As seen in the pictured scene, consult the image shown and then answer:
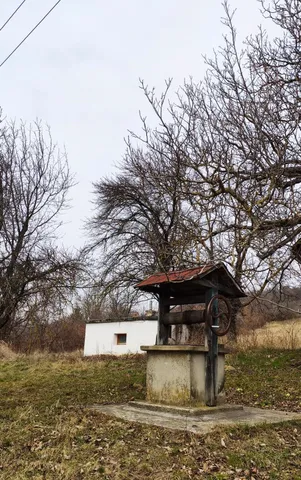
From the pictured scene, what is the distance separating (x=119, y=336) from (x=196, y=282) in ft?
54.2

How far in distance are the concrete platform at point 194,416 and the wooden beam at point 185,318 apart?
4.55 feet

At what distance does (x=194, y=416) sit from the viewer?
6.24 meters

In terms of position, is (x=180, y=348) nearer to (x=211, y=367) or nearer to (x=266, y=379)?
(x=211, y=367)

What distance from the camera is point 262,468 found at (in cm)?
430

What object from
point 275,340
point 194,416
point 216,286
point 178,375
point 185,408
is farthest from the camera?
point 275,340

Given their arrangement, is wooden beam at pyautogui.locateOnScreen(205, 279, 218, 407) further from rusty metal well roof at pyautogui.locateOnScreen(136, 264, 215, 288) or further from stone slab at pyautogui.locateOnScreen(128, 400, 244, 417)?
rusty metal well roof at pyautogui.locateOnScreen(136, 264, 215, 288)

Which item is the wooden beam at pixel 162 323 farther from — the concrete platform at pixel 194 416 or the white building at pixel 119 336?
the white building at pixel 119 336

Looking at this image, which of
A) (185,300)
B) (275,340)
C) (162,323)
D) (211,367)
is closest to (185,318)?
(185,300)

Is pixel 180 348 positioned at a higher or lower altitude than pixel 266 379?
higher

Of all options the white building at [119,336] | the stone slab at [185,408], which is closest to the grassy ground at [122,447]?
the stone slab at [185,408]

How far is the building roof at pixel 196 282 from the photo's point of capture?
7062mm

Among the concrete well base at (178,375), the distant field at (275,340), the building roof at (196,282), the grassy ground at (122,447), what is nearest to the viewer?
the grassy ground at (122,447)

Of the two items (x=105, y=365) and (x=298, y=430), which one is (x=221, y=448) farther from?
(x=105, y=365)

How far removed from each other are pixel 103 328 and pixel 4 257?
12.3 meters
